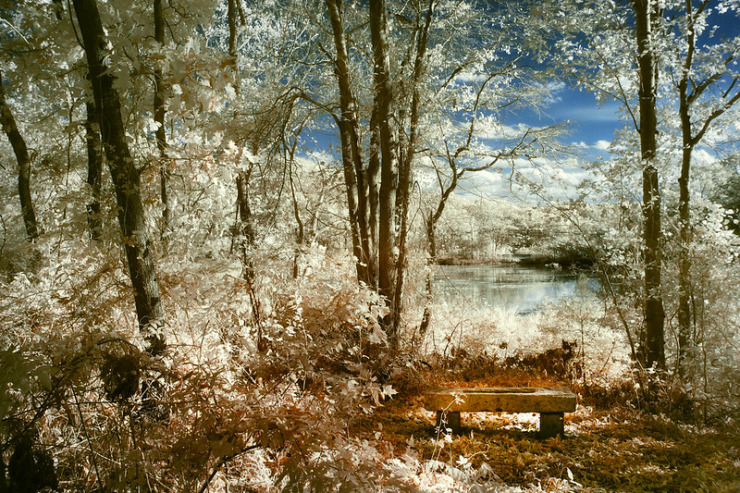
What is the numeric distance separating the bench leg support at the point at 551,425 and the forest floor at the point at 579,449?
0.09 meters

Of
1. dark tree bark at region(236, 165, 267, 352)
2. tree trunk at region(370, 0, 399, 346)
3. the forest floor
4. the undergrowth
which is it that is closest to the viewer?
the undergrowth

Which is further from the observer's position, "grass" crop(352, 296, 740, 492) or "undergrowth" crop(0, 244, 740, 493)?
"grass" crop(352, 296, 740, 492)

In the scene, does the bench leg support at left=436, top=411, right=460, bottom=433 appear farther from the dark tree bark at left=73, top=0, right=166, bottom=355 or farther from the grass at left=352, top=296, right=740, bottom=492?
the dark tree bark at left=73, top=0, right=166, bottom=355

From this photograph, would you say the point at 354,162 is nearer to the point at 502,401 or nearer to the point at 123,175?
the point at 123,175

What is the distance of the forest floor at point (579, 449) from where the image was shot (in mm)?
3338

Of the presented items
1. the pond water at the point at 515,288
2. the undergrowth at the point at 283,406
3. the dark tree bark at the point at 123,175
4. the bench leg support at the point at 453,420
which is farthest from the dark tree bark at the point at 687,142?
the pond water at the point at 515,288

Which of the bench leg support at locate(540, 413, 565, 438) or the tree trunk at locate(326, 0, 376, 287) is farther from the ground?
the tree trunk at locate(326, 0, 376, 287)

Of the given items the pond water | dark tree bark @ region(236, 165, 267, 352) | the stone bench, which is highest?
dark tree bark @ region(236, 165, 267, 352)

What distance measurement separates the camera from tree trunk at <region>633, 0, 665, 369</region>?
5137mm

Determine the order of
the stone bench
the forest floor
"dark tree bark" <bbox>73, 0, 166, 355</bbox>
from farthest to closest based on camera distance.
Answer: the stone bench
the forest floor
"dark tree bark" <bbox>73, 0, 166, 355</bbox>

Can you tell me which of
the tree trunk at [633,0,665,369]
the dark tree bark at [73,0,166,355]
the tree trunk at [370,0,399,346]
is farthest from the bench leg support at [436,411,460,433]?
the dark tree bark at [73,0,166,355]

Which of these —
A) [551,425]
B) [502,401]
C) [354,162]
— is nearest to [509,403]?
[502,401]

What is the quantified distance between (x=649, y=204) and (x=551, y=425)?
303 centimetres

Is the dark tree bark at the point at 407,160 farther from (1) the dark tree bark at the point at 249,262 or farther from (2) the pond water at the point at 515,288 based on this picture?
(2) the pond water at the point at 515,288
